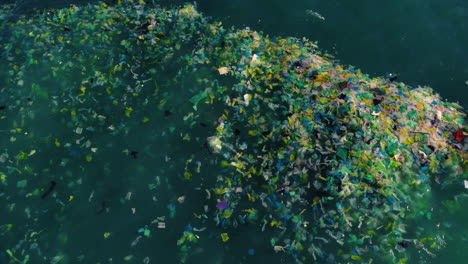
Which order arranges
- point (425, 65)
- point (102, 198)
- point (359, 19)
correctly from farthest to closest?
point (359, 19)
point (425, 65)
point (102, 198)

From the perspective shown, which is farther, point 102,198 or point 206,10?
point 206,10

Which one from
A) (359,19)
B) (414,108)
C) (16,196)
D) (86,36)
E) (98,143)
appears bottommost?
(16,196)

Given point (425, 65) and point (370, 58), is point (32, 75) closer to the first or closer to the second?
point (370, 58)

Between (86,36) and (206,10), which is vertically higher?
(206,10)

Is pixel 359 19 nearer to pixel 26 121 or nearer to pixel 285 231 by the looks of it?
pixel 285 231

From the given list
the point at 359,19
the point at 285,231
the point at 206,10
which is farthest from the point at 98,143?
the point at 359,19

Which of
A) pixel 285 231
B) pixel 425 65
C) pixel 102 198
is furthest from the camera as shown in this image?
pixel 425 65
